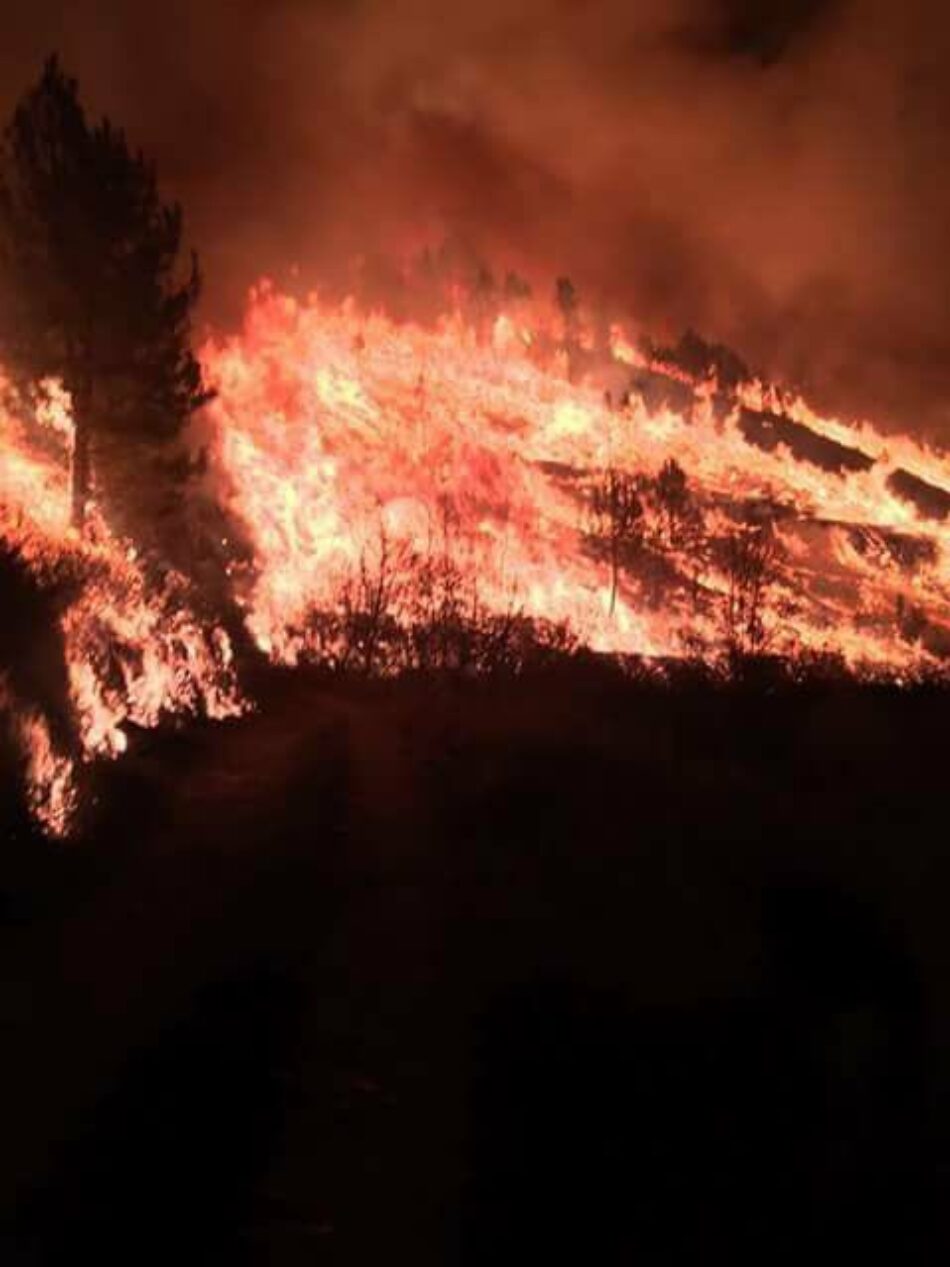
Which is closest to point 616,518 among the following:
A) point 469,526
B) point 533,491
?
point 533,491

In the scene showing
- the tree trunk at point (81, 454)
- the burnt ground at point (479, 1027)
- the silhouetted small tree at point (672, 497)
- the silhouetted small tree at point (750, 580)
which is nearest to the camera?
the burnt ground at point (479, 1027)

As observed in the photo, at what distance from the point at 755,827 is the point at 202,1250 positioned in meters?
8.14

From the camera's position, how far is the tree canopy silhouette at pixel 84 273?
23.5 metres

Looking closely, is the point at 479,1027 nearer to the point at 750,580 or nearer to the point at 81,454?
the point at 81,454

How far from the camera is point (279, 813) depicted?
1190 centimetres

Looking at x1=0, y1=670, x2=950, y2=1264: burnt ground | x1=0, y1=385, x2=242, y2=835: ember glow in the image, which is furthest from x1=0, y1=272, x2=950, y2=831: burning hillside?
x1=0, y1=670, x2=950, y2=1264: burnt ground

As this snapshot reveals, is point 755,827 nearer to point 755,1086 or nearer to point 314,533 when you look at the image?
point 755,1086

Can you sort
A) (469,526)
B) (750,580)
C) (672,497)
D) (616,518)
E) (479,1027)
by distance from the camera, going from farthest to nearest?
(672,497) → (616,518) → (750,580) → (469,526) → (479,1027)

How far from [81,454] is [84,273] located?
4.36 m

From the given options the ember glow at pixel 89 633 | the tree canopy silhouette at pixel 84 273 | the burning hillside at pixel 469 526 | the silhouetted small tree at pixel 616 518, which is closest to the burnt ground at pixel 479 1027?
the ember glow at pixel 89 633

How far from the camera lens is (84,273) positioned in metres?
23.7

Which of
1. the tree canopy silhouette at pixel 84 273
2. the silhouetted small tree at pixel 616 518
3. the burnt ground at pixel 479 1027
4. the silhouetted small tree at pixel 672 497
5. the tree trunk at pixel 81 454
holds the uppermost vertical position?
the silhouetted small tree at pixel 672 497

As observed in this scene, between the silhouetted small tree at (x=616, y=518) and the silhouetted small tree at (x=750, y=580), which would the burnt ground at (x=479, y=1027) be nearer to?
the silhouetted small tree at (x=750, y=580)

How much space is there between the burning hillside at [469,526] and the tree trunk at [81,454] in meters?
0.44
